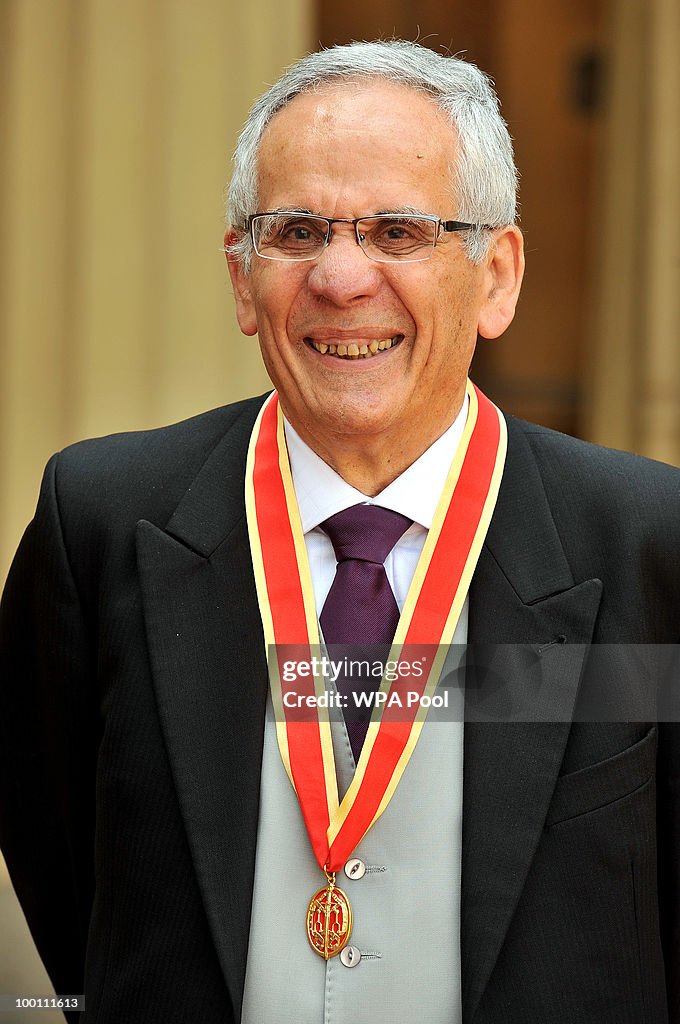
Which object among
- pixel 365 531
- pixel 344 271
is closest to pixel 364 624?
pixel 365 531

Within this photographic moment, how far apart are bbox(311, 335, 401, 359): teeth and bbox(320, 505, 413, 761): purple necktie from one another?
23cm

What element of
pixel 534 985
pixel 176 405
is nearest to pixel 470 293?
pixel 534 985

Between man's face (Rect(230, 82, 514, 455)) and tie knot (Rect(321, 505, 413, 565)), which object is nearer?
man's face (Rect(230, 82, 514, 455))

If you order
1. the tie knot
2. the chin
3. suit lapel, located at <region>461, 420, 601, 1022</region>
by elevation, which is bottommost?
suit lapel, located at <region>461, 420, 601, 1022</region>

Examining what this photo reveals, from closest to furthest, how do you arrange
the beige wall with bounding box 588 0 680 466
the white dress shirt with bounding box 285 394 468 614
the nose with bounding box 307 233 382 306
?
the nose with bounding box 307 233 382 306 → the white dress shirt with bounding box 285 394 468 614 → the beige wall with bounding box 588 0 680 466

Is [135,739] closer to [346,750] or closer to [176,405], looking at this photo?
[346,750]

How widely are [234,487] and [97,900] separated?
0.65m

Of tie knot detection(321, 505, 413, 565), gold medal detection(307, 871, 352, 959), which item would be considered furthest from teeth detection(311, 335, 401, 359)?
gold medal detection(307, 871, 352, 959)

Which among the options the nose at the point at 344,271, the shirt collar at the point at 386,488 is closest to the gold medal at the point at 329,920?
the shirt collar at the point at 386,488

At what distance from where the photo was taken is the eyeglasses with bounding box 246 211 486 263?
1.75 m

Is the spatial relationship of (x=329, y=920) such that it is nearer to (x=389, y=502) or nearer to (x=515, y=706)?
→ (x=515, y=706)

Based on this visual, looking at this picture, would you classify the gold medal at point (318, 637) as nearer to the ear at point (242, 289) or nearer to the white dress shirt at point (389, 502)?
the white dress shirt at point (389, 502)

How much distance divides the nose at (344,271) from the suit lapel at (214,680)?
1.22ft

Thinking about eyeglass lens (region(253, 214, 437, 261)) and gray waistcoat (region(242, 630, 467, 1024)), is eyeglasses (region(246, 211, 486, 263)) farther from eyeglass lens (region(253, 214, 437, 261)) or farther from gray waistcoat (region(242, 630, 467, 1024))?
gray waistcoat (region(242, 630, 467, 1024))
